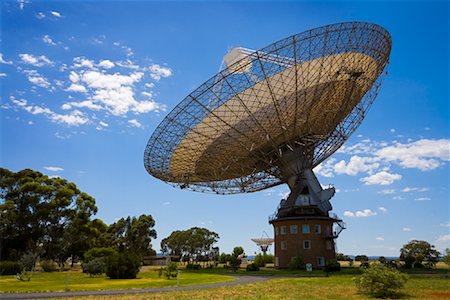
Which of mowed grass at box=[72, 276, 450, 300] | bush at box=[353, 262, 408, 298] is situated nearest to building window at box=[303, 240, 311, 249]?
mowed grass at box=[72, 276, 450, 300]

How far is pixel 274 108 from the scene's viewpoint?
122ft

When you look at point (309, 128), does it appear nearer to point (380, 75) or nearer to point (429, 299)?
point (380, 75)

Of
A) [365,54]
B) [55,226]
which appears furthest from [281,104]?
[55,226]

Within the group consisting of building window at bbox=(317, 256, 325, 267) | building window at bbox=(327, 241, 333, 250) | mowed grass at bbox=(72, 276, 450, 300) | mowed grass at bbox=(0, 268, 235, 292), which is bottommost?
mowed grass at bbox=(0, 268, 235, 292)

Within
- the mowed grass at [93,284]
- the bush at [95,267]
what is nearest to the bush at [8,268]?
the bush at [95,267]

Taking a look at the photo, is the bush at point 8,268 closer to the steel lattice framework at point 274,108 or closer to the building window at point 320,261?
the steel lattice framework at point 274,108

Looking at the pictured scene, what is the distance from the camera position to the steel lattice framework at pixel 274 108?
105 ft

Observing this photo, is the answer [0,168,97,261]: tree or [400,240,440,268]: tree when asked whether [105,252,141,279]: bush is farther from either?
[400,240,440,268]: tree

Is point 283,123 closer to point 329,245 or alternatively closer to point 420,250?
point 329,245

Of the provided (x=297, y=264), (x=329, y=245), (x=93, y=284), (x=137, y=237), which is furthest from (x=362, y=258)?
(x=93, y=284)

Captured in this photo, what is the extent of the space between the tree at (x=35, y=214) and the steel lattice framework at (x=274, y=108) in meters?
34.3

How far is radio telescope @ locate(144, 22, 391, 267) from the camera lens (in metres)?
32.4

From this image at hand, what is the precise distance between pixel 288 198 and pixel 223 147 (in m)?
17.1

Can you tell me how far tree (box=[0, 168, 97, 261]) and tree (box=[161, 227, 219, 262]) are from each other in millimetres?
51233
